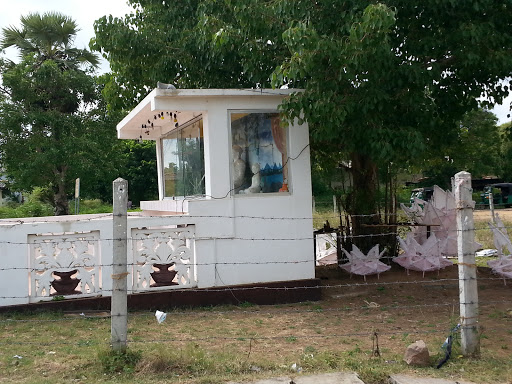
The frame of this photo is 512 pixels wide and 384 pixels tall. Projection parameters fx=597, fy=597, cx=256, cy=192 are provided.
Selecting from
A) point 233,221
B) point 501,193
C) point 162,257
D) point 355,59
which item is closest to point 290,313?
point 233,221

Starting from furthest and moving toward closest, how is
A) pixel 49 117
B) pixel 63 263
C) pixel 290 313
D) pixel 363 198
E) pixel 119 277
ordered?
pixel 49 117
pixel 363 198
pixel 290 313
pixel 63 263
pixel 119 277

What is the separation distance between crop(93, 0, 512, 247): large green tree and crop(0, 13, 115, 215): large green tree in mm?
9843

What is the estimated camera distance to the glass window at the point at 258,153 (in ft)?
29.0

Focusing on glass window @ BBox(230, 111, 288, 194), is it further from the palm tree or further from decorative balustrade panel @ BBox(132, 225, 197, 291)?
the palm tree

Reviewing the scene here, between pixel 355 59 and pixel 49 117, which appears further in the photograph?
pixel 49 117

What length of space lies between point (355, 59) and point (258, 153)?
2104 millimetres

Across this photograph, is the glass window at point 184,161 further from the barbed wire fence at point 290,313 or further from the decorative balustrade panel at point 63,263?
Answer: the decorative balustrade panel at point 63,263

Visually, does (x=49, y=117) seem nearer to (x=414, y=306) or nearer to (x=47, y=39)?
(x=47, y=39)

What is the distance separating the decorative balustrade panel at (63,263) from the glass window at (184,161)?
2.05m

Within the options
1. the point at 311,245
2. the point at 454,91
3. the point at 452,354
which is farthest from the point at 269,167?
the point at 452,354

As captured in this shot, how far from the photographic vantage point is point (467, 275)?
5.52 m

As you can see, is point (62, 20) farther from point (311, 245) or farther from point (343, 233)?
point (311, 245)

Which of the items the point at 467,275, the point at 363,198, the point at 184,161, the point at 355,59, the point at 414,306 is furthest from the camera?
the point at 363,198

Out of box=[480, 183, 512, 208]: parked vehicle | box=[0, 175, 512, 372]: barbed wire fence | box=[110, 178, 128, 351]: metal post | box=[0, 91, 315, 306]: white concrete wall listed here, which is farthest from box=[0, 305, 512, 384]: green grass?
box=[480, 183, 512, 208]: parked vehicle
